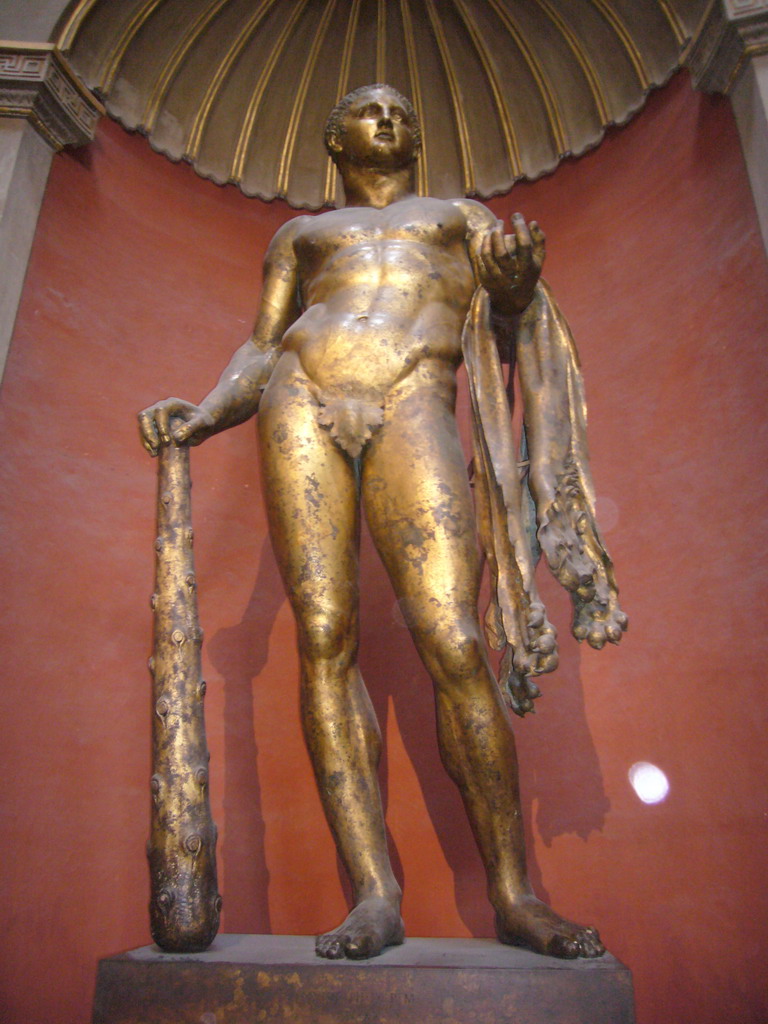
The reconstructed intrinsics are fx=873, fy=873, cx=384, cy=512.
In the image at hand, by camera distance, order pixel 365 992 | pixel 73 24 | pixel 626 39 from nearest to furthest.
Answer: pixel 365 992 < pixel 73 24 < pixel 626 39

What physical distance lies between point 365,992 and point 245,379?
56.4 inches

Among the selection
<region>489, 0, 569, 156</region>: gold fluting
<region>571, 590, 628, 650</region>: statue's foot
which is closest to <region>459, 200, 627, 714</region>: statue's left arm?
<region>571, 590, 628, 650</region>: statue's foot

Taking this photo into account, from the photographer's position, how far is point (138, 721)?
2.67m

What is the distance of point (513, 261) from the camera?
191 cm

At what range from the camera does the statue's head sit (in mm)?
2447

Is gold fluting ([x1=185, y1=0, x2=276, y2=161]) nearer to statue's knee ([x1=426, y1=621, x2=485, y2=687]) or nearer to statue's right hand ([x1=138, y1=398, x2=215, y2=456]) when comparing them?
statue's right hand ([x1=138, y1=398, x2=215, y2=456])

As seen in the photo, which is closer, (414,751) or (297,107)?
(414,751)

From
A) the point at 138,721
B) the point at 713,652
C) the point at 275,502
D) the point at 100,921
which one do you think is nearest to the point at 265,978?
the point at 275,502

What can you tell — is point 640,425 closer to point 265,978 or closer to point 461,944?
point 461,944

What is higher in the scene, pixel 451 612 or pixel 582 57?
pixel 582 57

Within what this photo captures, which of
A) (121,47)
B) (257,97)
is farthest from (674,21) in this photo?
(121,47)

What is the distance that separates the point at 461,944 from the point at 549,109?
10.6 ft

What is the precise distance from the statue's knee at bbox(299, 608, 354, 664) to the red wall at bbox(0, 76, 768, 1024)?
1.02m

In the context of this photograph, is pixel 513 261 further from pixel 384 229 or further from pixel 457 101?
pixel 457 101
